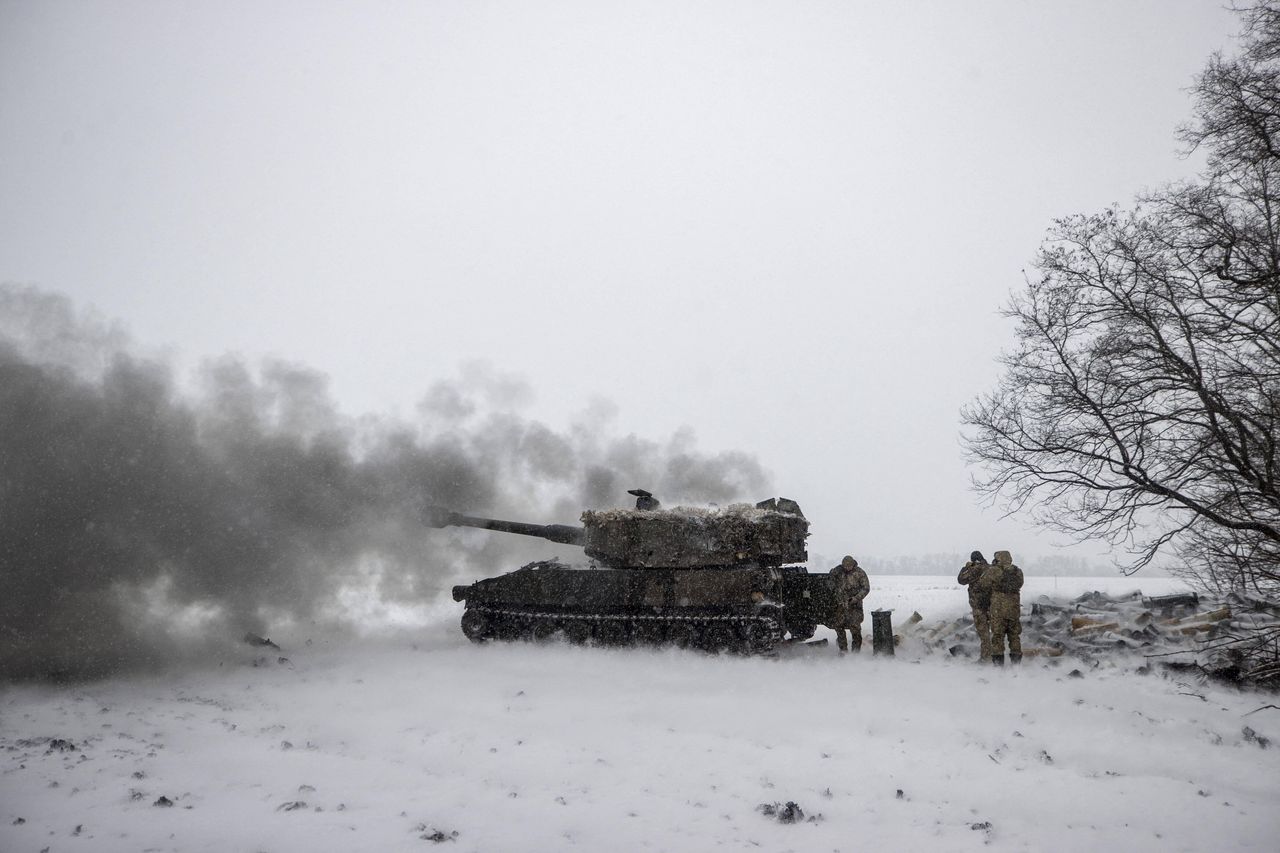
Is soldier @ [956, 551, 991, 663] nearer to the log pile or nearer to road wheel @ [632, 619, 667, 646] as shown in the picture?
the log pile

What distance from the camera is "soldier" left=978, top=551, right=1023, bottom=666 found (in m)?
10.8

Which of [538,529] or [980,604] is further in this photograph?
[538,529]

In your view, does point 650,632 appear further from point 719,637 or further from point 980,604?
point 980,604

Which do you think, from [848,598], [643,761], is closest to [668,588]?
[848,598]

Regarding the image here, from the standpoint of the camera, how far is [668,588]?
11.9 metres

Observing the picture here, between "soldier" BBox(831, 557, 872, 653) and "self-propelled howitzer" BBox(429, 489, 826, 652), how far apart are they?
12.7 inches

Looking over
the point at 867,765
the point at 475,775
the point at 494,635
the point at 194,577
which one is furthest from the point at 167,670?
the point at 867,765

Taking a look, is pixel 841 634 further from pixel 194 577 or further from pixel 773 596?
pixel 194 577

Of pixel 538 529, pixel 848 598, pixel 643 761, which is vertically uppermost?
pixel 538 529

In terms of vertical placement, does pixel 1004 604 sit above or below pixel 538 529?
below

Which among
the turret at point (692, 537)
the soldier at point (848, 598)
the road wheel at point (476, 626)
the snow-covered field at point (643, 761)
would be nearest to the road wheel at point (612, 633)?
the turret at point (692, 537)

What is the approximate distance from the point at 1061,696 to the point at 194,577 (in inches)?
533

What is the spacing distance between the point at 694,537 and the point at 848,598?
9.63 feet

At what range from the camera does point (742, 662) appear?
10.5 meters
